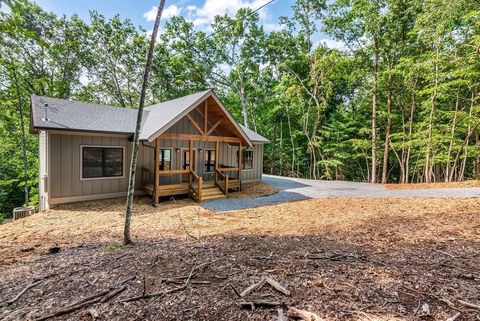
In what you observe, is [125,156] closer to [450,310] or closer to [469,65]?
[450,310]

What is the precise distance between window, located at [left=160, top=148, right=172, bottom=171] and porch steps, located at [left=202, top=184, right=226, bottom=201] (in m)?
2.13

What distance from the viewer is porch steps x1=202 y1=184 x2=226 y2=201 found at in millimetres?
10881

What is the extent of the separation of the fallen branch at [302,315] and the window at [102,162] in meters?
9.94

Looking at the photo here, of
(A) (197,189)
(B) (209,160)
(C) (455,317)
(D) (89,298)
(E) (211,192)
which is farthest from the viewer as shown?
(B) (209,160)

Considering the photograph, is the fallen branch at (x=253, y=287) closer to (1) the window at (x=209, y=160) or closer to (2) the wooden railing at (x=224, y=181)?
(2) the wooden railing at (x=224, y=181)

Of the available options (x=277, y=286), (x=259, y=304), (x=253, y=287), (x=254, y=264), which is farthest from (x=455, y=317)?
(x=254, y=264)

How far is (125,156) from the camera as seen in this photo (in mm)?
10430

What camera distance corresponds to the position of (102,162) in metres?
9.90

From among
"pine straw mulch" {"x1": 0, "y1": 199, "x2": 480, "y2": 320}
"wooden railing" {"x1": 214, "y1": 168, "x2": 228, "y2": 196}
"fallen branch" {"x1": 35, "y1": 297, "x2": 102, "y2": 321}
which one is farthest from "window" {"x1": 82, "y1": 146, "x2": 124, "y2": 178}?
"fallen branch" {"x1": 35, "y1": 297, "x2": 102, "y2": 321}

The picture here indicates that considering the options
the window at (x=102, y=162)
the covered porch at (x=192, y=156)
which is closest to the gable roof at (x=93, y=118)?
the covered porch at (x=192, y=156)

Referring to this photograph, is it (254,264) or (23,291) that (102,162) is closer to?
(23,291)

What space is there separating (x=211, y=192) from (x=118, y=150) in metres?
4.64

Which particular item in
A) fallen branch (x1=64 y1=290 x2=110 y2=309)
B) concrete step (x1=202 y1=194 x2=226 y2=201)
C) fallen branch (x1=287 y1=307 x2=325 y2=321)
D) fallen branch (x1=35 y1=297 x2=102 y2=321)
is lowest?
concrete step (x1=202 y1=194 x2=226 y2=201)

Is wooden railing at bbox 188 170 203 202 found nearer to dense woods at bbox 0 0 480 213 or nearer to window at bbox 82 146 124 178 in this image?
window at bbox 82 146 124 178
